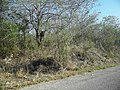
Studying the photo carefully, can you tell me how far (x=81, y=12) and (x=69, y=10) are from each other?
2.12m

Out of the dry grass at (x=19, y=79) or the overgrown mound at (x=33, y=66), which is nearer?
the dry grass at (x=19, y=79)

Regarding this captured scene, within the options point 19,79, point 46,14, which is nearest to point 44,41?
point 46,14

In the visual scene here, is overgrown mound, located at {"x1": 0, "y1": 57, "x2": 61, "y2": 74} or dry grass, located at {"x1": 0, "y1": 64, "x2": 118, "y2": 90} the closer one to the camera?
dry grass, located at {"x1": 0, "y1": 64, "x2": 118, "y2": 90}

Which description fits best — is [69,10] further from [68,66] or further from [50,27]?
[68,66]

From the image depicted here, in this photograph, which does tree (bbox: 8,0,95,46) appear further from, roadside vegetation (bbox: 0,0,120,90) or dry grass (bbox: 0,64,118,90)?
dry grass (bbox: 0,64,118,90)

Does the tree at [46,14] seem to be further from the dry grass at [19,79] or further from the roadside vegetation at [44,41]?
the dry grass at [19,79]

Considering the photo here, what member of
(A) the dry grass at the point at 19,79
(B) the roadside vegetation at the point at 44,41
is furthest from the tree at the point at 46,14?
(A) the dry grass at the point at 19,79

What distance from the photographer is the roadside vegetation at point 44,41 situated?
15652 mm

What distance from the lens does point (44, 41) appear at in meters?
19.8

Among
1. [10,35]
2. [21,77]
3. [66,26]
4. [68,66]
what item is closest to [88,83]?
[21,77]

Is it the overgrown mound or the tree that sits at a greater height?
the tree

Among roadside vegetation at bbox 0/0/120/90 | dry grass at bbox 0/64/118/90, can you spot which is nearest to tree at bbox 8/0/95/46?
roadside vegetation at bbox 0/0/120/90

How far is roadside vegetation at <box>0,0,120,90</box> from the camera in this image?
1565 cm

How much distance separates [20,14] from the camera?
18312 millimetres
